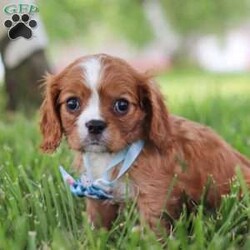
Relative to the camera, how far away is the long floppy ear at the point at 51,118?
9.05ft

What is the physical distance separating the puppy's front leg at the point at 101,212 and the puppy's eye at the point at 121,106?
43 cm

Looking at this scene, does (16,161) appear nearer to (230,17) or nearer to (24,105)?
(24,105)

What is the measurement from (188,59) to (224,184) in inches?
761

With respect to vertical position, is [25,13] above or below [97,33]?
above

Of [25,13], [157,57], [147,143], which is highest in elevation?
[25,13]

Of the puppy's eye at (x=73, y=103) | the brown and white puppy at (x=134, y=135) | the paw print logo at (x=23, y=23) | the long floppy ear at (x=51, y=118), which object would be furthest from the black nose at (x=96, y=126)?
the paw print logo at (x=23, y=23)

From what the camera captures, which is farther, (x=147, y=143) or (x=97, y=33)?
(x=97, y=33)

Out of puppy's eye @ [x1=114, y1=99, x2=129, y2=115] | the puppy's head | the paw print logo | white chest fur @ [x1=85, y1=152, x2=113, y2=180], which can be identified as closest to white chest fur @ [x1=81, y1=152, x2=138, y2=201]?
white chest fur @ [x1=85, y1=152, x2=113, y2=180]

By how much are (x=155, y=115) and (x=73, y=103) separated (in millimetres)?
292

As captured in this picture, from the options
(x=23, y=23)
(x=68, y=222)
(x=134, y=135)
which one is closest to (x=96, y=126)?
(x=134, y=135)

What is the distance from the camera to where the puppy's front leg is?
2.88 meters

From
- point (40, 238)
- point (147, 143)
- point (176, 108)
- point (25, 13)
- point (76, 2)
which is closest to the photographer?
point (40, 238)

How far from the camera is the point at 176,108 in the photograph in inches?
226

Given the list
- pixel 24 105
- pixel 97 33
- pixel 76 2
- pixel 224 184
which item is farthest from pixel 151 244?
pixel 97 33
